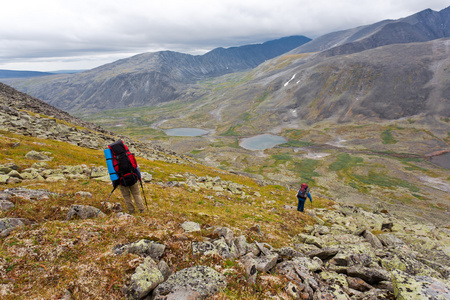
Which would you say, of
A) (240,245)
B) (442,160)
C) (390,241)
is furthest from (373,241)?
(442,160)

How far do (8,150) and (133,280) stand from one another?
85.1 feet

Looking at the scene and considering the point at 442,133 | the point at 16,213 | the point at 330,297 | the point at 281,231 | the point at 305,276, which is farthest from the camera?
the point at 442,133

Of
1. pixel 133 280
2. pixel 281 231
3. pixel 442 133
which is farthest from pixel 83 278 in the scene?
pixel 442 133

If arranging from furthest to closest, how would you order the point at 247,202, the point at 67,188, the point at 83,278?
the point at 247,202
the point at 67,188
the point at 83,278

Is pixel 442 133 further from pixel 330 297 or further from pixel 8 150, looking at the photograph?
pixel 8 150

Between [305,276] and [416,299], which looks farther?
[305,276]

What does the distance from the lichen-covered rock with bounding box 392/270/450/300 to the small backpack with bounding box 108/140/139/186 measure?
13369mm

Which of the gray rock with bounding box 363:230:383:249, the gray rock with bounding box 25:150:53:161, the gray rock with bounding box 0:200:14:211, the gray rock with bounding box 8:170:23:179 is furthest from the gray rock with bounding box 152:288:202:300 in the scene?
the gray rock with bounding box 25:150:53:161

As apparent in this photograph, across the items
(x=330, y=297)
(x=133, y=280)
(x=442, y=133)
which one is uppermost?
(x=133, y=280)

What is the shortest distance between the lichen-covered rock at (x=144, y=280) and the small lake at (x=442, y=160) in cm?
13094

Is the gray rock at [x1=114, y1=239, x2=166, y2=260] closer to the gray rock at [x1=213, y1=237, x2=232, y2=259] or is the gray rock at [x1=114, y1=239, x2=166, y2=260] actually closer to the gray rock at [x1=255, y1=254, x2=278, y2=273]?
the gray rock at [x1=213, y1=237, x2=232, y2=259]

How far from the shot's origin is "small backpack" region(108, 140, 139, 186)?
11922 mm

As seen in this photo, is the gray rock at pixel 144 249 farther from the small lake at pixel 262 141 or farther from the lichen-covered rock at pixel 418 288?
the small lake at pixel 262 141

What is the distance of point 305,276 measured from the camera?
8977mm
